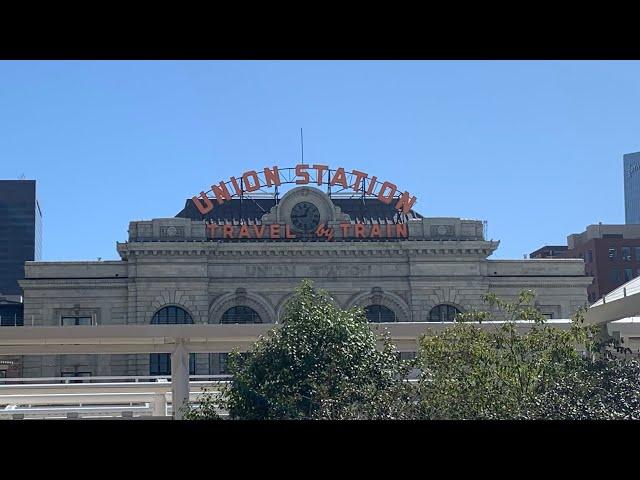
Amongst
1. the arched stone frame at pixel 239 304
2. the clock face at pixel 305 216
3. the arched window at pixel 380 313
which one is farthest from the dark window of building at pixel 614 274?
the arched stone frame at pixel 239 304

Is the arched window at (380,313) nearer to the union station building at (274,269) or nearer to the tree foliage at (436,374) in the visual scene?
the union station building at (274,269)

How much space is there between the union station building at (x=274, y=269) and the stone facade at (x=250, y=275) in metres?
0.07

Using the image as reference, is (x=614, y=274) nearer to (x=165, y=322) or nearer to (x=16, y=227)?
(x=165, y=322)

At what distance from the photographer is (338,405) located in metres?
22.3

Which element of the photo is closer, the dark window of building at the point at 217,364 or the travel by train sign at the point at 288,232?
the dark window of building at the point at 217,364

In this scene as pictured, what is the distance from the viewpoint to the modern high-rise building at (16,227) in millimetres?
189125

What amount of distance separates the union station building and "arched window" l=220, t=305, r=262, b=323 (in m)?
0.07

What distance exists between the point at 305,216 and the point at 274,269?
4.14 metres

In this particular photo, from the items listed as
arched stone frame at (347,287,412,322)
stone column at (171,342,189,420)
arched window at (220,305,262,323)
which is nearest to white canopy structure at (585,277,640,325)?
stone column at (171,342,189,420)

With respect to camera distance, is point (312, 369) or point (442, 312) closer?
point (312, 369)

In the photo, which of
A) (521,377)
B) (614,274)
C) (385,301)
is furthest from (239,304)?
(521,377)

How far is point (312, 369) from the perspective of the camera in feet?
80.4
